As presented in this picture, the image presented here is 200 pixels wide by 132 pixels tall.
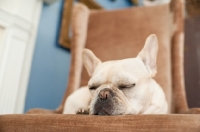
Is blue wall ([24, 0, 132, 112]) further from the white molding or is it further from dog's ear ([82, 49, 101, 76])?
dog's ear ([82, 49, 101, 76])

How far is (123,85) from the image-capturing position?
93cm

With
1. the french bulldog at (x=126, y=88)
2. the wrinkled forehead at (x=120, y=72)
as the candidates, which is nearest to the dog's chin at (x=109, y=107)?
the french bulldog at (x=126, y=88)

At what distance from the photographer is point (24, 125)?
0.70 metres

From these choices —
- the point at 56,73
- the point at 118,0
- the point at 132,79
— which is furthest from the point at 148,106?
the point at 118,0

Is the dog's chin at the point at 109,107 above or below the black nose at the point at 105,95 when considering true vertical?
below

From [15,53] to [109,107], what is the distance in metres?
0.90

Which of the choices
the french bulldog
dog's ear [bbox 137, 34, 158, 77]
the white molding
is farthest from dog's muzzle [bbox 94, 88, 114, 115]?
the white molding

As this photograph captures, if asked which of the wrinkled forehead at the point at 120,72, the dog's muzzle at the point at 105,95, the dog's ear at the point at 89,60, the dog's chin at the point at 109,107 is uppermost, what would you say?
the dog's ear at the point at 89,60

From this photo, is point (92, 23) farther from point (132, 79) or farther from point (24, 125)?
point (24, 125)

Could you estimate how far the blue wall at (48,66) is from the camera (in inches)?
64.4

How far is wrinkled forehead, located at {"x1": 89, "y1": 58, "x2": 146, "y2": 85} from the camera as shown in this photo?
37.0 inches

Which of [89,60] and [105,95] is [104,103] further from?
[89,60]

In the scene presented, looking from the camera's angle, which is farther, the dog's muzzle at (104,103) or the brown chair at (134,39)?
the brown chair at (134,39)

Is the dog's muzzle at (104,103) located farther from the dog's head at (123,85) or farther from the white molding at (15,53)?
the white molding at (15,53)
